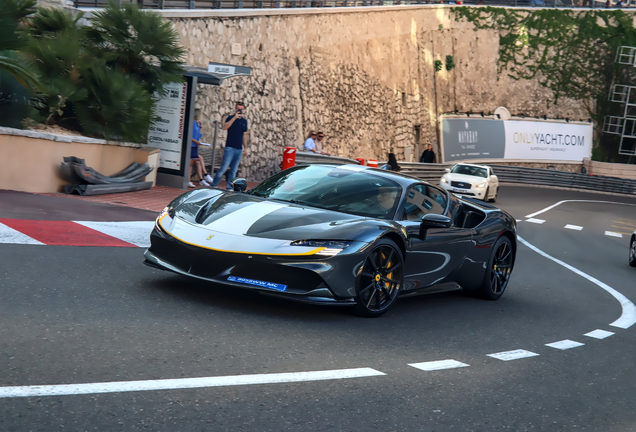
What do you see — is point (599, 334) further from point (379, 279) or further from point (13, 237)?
point (13, 237)

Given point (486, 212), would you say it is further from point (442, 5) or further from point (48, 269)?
point (442, 5)

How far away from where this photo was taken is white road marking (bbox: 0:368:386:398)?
3594mm

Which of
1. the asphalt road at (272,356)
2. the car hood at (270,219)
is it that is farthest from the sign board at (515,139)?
the car hood at (270,219)

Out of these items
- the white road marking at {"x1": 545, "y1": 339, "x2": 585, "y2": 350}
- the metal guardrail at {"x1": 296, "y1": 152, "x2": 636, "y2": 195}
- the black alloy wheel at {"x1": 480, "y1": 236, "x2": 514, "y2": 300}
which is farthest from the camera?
the metal guardrail at {"x1": 296, "y1": 152, "x2": 636, "y2": 195}

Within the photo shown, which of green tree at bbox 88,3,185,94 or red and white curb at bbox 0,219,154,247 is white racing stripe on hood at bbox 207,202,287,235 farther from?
green tree at bbox 88,3,185,94

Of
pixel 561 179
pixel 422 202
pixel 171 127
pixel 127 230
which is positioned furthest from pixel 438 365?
pixel 561 179

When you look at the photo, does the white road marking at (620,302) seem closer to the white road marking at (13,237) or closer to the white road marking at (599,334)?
the white road marking at (599,334)

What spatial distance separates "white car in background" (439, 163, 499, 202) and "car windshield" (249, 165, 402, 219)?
20836 millimetres

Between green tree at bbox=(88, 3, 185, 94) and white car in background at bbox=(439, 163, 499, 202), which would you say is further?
white car in background at bbox=(439, 163, 499, 202)

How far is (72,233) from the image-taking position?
866 cm

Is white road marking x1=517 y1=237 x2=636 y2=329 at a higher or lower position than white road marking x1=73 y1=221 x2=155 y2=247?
lower

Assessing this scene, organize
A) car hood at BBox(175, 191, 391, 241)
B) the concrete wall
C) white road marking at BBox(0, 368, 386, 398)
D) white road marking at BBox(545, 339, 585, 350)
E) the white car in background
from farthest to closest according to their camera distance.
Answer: the white car in background
the concrete wall
white road marking at BBox(545, 339, 585, 350)
car hood at BBox(175, 191, 391, 241)
white road marking at BBox(0, 368, 386, 398)

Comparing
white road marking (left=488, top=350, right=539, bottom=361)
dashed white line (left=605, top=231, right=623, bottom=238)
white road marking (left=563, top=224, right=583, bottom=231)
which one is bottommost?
dashed white line (left=605, top=231, right=623, bottom=238)

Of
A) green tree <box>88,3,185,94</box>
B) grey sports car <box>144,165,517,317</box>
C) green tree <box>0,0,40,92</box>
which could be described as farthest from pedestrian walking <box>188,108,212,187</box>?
grey sports car <box>144,165,517,317</box>
